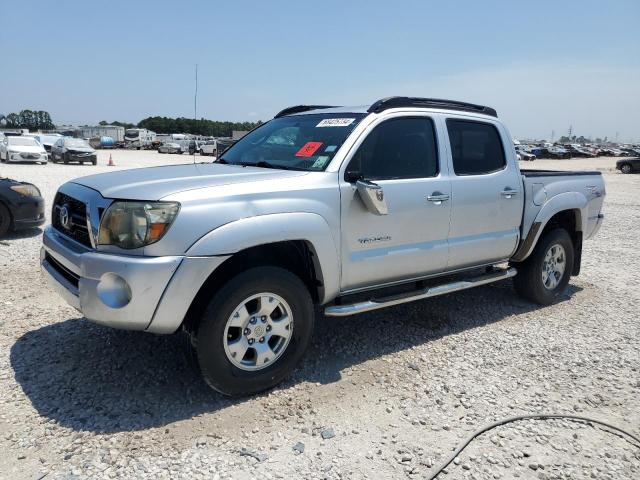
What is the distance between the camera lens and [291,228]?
3.15 meters

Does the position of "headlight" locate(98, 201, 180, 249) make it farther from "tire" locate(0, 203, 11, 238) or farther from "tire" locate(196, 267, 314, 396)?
"tire" locate(0, 203, 11, 238)

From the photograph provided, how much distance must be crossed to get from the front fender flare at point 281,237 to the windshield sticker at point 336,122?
3.06 feet

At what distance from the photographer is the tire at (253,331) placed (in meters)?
2.97

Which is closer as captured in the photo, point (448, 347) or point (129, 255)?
point (129, 255)

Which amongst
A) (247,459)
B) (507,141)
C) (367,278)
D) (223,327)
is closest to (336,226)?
(367,278)

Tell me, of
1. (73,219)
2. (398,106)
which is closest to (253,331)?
(73,219)

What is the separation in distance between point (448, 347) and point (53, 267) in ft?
10.0

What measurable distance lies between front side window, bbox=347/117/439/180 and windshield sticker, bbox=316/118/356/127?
0.70 feet

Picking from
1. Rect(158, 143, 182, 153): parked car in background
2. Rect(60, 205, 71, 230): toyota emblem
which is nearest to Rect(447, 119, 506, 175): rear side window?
Rect(60, 205, 71, 230): toyota emblem

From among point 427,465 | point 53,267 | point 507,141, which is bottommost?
point 427,465

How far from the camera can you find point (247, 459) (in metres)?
2.65

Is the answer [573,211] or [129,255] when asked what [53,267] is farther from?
[573,211]

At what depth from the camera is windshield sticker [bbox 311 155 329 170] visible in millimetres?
A: 3537

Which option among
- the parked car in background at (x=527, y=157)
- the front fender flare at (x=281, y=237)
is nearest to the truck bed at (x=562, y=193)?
the front fender flare at (x=281, y=237)
